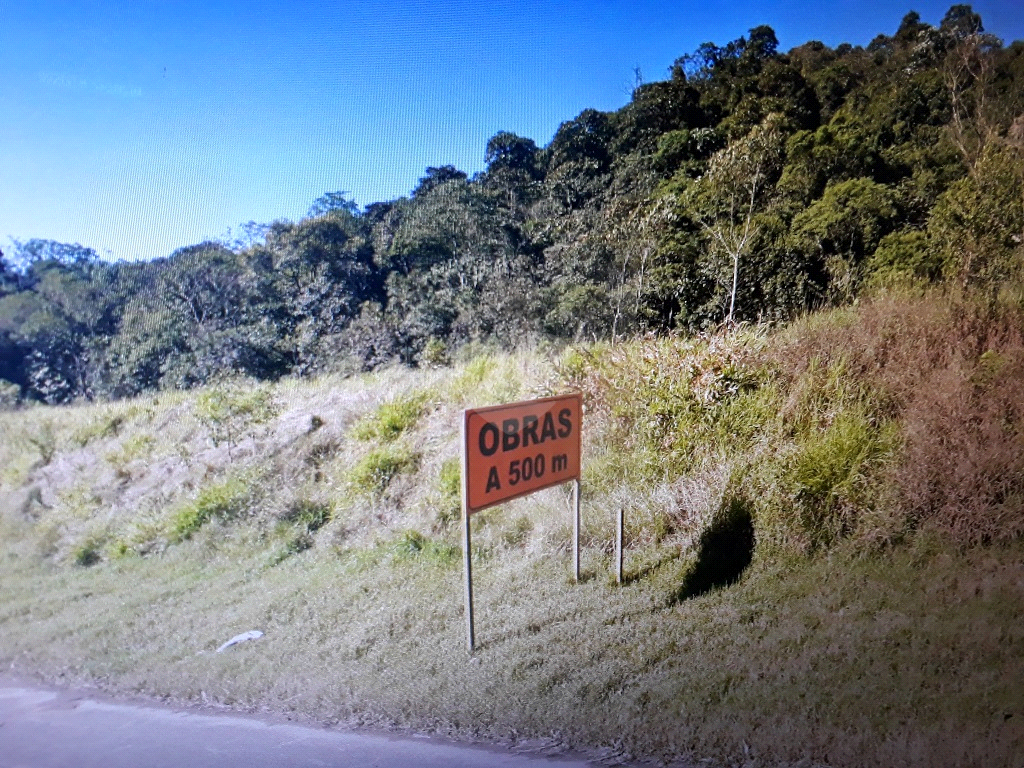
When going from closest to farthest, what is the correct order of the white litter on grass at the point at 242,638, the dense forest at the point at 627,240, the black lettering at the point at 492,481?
the black lettering at the point at 492,481, the white litter on grass at the point at 242,638, the dense forest at the point at 627,240

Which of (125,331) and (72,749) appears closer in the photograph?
(72,749)

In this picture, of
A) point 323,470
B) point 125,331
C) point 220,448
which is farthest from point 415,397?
point 125,331

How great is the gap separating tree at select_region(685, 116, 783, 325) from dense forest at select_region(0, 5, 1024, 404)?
0.02 m

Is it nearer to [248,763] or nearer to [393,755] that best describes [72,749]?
[248,763]

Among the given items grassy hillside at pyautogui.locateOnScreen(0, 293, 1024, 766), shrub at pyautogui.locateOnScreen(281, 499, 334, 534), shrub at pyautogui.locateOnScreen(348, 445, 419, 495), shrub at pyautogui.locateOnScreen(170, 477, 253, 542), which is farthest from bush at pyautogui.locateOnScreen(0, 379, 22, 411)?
shrub at pyautogui.locateOnScreen(348, 445, 419, 495)

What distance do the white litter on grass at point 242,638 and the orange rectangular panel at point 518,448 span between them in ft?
6.76

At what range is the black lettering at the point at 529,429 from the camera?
579 cm

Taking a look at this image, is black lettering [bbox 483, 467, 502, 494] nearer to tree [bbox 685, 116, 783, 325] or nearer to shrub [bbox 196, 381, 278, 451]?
tree [bbox 685, 116, 783, 325]

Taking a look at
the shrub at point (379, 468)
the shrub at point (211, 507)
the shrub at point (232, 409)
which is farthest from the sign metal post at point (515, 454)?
the shrub at point (232, 409)

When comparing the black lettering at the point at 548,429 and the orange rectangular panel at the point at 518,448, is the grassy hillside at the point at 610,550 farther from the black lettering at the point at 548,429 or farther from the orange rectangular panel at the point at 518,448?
the black lettering at the point at 548,429

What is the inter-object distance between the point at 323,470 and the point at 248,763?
5.46 m

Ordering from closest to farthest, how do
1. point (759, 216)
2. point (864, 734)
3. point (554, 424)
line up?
1. point (864, 734)
2. point (554, 424)
3. point (759, 216)

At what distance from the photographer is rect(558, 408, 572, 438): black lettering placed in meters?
6.23

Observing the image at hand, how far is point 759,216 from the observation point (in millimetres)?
8852
